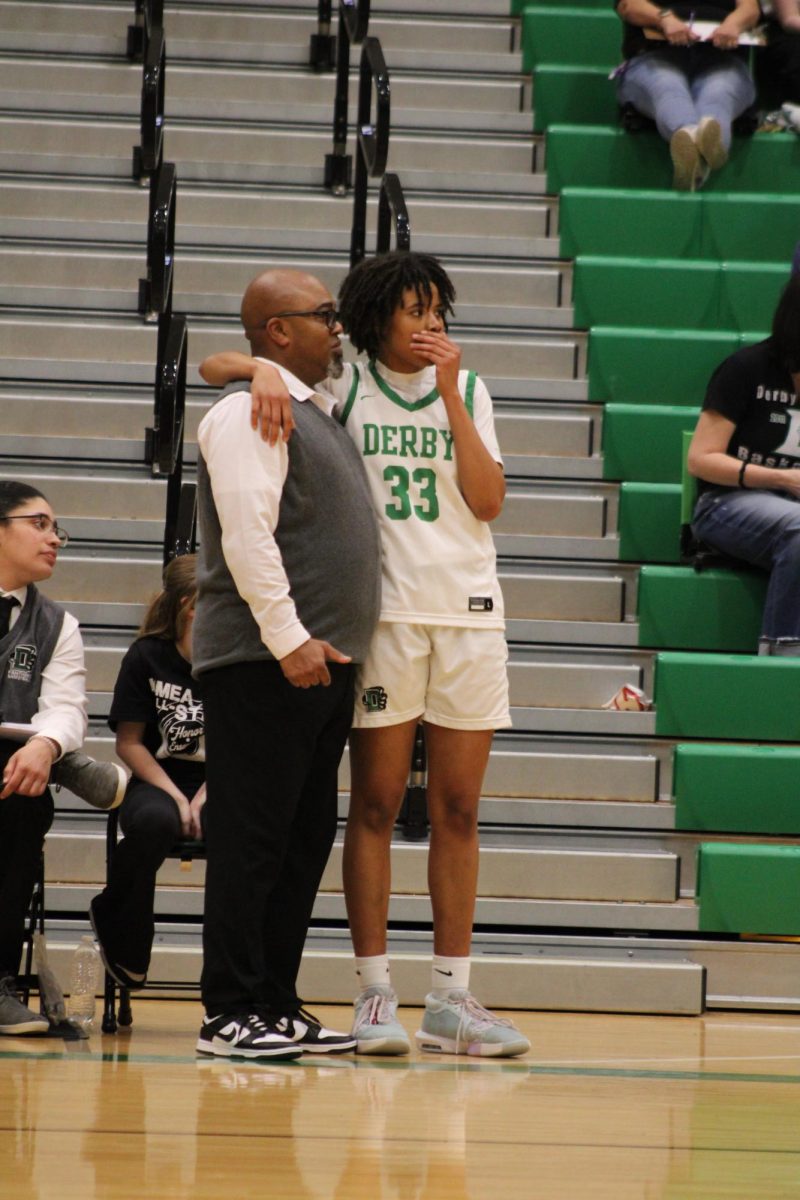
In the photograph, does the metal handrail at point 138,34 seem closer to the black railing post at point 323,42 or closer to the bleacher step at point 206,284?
the black railing post at point 323,42

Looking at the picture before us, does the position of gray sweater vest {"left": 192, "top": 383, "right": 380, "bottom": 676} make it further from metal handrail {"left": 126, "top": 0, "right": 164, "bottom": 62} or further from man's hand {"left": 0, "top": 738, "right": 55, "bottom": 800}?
metal handrail {"left": 126, "top": 0, "right": 164, "bottom": 62}

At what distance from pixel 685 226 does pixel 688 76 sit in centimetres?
55

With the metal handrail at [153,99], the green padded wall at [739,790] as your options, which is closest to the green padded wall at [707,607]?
the green padded wall at [739,790]

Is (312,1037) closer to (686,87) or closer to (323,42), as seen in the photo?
(686,87)

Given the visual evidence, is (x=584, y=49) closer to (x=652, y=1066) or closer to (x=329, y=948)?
(x=329, y=948)

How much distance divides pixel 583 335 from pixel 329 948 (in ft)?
7.79

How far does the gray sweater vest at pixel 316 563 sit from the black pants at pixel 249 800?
52 mm

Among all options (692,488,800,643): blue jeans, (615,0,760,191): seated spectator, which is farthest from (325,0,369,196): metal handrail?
(692,488,800,643): blue jeans

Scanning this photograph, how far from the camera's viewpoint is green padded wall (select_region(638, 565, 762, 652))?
4.51m

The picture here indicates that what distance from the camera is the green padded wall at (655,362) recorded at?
5070mm

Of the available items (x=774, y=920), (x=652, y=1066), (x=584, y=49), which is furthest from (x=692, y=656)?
(x=584, y=49)

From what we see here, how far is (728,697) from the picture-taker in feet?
13.9

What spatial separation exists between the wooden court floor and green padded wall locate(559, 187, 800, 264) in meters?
3.04

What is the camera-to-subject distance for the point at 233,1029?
2.79 meters
